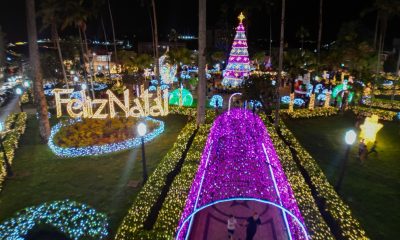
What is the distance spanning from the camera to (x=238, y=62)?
120ft

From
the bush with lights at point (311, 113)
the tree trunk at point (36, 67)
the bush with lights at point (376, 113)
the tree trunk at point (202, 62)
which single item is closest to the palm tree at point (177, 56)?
the tree trunk at point (202, 62)

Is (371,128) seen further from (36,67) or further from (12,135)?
(12,135)

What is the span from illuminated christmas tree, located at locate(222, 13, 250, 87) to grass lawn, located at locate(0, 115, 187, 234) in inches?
719

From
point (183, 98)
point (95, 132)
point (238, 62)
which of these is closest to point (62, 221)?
point (95, 132)

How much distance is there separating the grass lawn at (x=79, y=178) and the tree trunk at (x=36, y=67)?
1215 mm

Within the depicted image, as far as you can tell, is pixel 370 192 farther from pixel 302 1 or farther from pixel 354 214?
pixel 302 1

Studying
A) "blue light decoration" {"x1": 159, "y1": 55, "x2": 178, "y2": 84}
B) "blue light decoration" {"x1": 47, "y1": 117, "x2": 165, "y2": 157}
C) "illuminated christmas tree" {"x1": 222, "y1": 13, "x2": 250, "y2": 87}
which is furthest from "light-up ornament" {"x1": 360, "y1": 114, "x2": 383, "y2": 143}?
"blue light decoration" {"x1": 159, "y1": 55, "x2": 178, "y2": 84}

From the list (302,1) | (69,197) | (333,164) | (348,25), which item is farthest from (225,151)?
(302,1)

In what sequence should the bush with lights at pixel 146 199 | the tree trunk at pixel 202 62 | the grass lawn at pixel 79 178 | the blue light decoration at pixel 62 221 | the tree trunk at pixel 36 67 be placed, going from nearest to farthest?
the bush with lights at pixel 146 199, the blue light decoration at pixel 62 221, the grass lawn at pixel 79 178, the tree trunk at pixel 36 67, the tree trunk at pixel 202 62

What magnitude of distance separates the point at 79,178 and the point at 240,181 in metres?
10.1

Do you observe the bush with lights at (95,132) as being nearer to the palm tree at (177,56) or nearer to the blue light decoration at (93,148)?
the blue light decoration at (93,148)

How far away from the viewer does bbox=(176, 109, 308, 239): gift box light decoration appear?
27.6 feet

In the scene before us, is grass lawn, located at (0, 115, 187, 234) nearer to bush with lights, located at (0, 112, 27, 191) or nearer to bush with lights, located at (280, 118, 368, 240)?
bush with lights, located at (0, 112, 27, 191)

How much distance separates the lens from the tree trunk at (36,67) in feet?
63.7
